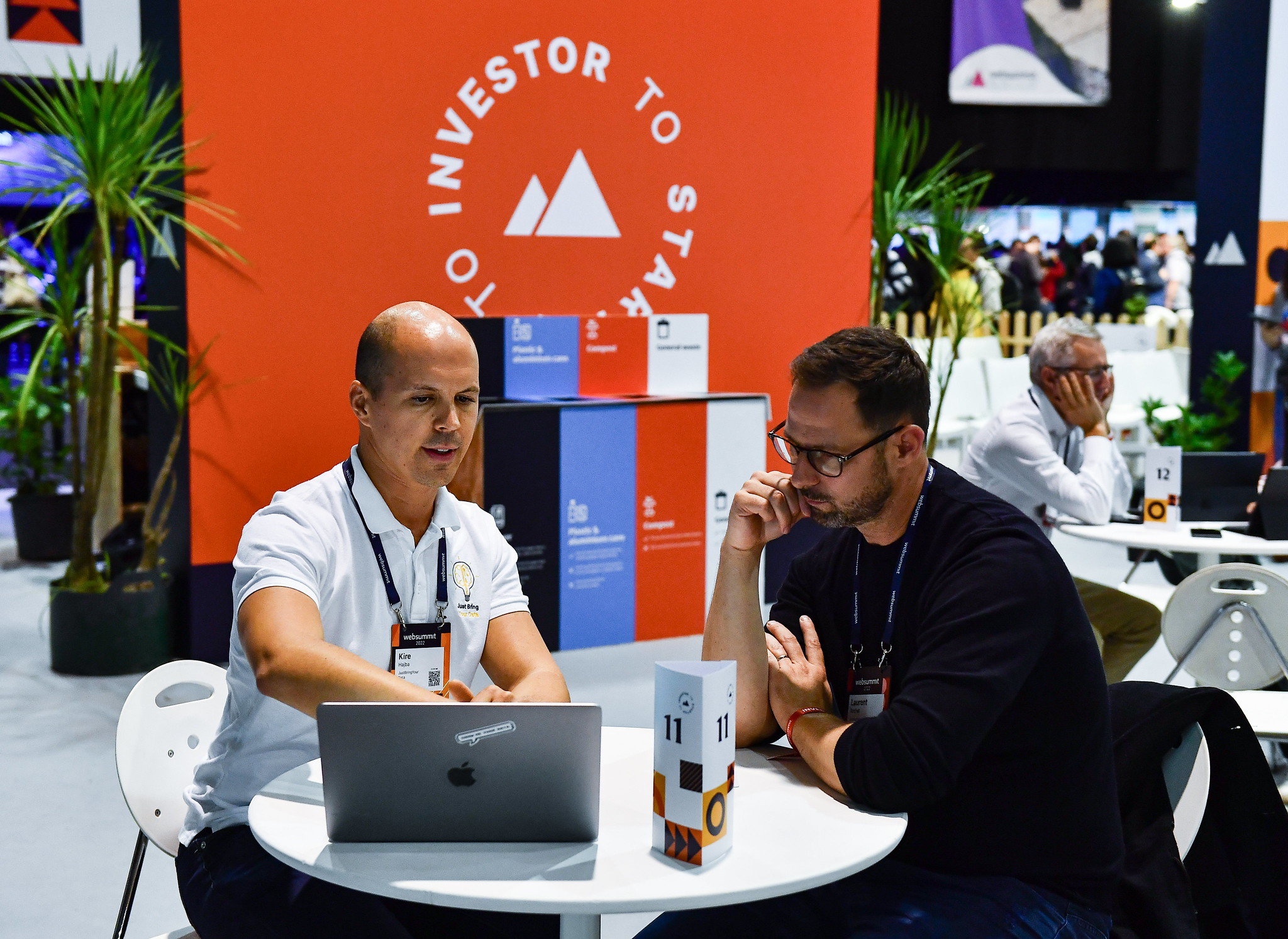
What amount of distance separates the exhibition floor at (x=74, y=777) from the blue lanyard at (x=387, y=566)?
1.13 metres

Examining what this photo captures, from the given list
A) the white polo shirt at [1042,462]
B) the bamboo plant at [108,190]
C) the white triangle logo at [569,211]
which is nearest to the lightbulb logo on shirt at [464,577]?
the white polo shirt at [1042,462]

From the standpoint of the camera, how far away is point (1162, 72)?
12852 millimetres

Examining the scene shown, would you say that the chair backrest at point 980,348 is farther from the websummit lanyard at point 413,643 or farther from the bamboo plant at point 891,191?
the websummit lanyard at point 413,643

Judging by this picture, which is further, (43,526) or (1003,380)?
(1003,380)

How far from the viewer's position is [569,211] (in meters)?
5.11

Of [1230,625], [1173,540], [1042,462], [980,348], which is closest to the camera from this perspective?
[1230,625]

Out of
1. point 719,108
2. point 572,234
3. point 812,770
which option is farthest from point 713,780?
point 719,108

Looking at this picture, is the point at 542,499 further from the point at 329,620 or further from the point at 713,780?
the point at 713,780

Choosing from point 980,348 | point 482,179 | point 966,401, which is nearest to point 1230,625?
point 482,179

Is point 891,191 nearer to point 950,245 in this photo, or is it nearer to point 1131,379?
point 950,245

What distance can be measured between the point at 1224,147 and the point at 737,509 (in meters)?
7.05

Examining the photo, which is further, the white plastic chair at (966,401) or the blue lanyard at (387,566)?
the white plastic chair at (966,401)

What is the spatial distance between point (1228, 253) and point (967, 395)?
6.14 feet

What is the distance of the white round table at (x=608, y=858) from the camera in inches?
55.7
